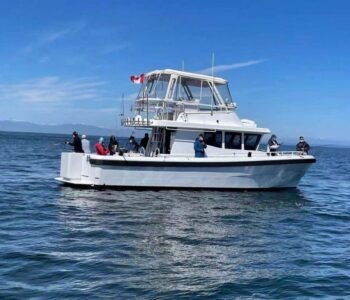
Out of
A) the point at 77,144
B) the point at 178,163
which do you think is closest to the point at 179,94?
the point at 178,163

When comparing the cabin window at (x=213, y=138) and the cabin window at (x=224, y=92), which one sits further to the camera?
the cabin window at (x=224, y=92)

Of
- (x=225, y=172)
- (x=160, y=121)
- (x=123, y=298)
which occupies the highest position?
(x=160, y=121)

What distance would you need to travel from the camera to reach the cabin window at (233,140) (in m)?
23.6

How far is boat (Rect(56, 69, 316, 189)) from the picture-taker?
71.6 ft

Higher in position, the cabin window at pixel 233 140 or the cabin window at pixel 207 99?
the cabin window at pixel 207 99

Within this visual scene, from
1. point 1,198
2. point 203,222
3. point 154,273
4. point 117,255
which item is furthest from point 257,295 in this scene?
point 1,198

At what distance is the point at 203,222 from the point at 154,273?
584 centimetres

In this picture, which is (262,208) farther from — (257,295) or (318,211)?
(257,295)

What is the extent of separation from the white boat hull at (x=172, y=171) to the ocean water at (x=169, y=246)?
0.65 meters

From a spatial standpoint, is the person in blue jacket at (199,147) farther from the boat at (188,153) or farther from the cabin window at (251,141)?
the cabin window at (251,141)

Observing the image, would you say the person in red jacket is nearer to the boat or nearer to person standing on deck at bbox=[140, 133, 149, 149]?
the boat

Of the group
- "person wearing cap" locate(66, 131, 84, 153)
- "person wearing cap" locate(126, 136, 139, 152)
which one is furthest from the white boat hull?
"person wearing cap" locate(126, 136, 139, 152)

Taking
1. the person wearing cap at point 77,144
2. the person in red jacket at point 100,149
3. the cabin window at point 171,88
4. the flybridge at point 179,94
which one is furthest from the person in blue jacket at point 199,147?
the person wearing cap at point 77,144

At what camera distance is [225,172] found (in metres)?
22.4
